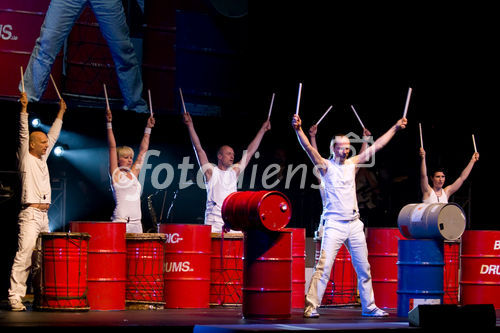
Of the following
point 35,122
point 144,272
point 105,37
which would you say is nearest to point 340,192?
point 144,272

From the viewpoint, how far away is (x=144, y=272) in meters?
8.45

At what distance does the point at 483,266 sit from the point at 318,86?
11.1ft

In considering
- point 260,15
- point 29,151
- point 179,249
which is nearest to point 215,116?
point 260,15

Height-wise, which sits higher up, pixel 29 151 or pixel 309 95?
pixel 309 95

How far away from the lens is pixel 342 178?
25.2 feet

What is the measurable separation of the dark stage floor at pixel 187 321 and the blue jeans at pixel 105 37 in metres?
2.99

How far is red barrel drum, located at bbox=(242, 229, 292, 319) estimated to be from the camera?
23.3ft

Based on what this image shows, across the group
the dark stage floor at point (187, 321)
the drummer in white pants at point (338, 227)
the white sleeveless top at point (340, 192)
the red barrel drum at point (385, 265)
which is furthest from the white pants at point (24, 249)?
the red barrel drum at point (385, 265)

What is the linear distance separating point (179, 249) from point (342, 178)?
210 centimetres

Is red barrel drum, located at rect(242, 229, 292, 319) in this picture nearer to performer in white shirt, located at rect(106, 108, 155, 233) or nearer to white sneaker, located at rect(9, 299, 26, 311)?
performer in white shirt, located at rect(106, 108, 155, 233)

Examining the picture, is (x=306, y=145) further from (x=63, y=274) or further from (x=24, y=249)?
(x=24, y=249)

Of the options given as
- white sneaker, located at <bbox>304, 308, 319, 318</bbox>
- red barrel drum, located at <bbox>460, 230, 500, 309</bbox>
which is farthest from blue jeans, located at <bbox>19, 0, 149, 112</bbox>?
red barrel drum, located at <bbox>460, 230, 500, 309</bbox>

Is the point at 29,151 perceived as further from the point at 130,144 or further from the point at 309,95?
the point at 309,95

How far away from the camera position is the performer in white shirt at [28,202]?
7.74m
